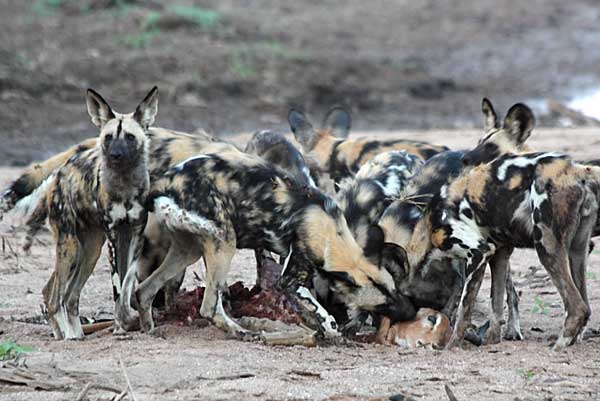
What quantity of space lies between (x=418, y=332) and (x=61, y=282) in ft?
5.77

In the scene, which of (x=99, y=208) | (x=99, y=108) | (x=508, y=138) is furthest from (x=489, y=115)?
(x=99, y=208)

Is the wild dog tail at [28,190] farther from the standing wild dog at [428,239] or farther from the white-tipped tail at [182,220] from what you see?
the standing wild dog at [428,239]

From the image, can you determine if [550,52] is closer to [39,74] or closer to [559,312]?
[39,74]

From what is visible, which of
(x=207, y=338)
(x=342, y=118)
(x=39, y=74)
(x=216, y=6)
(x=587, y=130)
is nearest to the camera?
(x=207, y=338)

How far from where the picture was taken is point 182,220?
6125mm

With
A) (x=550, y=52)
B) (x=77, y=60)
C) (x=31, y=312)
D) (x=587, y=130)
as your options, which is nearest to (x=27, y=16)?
(x=77, y=60)

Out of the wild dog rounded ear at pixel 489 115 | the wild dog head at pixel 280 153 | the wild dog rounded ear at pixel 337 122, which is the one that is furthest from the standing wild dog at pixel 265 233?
the wild dog rounded ear at pixel 337 122

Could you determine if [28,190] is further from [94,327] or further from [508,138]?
[508,138]

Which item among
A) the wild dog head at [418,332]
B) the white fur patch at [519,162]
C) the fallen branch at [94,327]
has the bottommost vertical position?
the fallen branch at [94,327]

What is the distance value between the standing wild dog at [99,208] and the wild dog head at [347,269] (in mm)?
829

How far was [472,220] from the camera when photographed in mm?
6207

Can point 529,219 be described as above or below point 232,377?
above

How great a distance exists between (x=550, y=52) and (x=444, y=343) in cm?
1325

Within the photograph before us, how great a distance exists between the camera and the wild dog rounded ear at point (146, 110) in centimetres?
651
